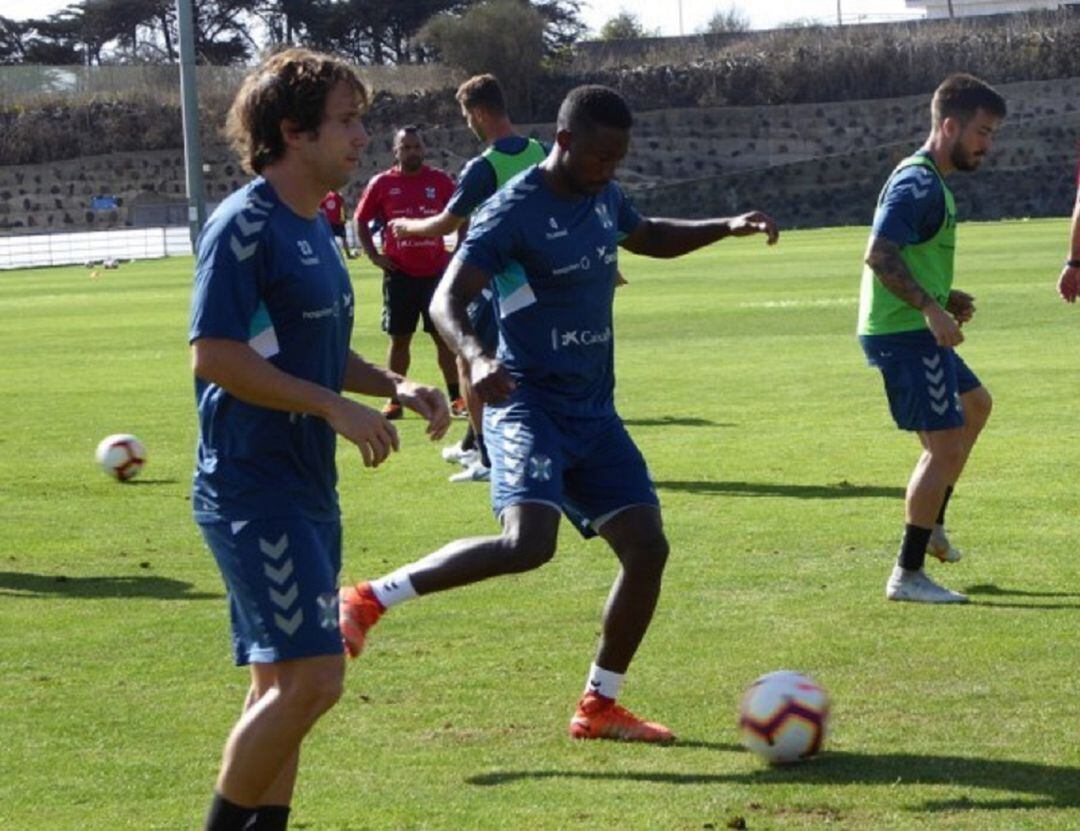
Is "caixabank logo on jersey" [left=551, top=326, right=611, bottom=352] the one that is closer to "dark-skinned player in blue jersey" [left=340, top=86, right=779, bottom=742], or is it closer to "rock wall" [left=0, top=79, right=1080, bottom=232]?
"dark-skinned player in blue jersey" [left=340, top=86, right=779, bottom=742]

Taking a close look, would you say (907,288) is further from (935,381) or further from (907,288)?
(935,381)

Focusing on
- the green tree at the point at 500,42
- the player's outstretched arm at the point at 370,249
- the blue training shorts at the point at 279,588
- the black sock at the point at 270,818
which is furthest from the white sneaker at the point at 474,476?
the green tree at the point at 500,42

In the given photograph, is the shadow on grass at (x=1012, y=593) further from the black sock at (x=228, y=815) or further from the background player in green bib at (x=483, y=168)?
the black sock at (x=228, y=815)

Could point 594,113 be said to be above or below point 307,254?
above

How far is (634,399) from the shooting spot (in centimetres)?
1872

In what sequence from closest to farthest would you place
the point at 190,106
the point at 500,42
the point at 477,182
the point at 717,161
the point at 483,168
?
the point at 477,182 < the point at 483,168 < the point at 190,106 < the point at 717,161 < the point at 500,42

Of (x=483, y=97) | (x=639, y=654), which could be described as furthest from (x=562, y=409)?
(x=483, y=97)

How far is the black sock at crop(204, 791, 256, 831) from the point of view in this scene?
5289mm

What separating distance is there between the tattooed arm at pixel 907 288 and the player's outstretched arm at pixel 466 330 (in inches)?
94.4

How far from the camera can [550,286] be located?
741cm

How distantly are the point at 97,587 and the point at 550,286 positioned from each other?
385cm

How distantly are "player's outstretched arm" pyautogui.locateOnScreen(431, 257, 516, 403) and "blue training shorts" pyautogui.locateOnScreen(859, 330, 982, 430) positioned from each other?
2840 mm

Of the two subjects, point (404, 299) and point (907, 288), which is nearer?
point (907, 288)

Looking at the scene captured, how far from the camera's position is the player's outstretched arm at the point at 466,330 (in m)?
6.68
